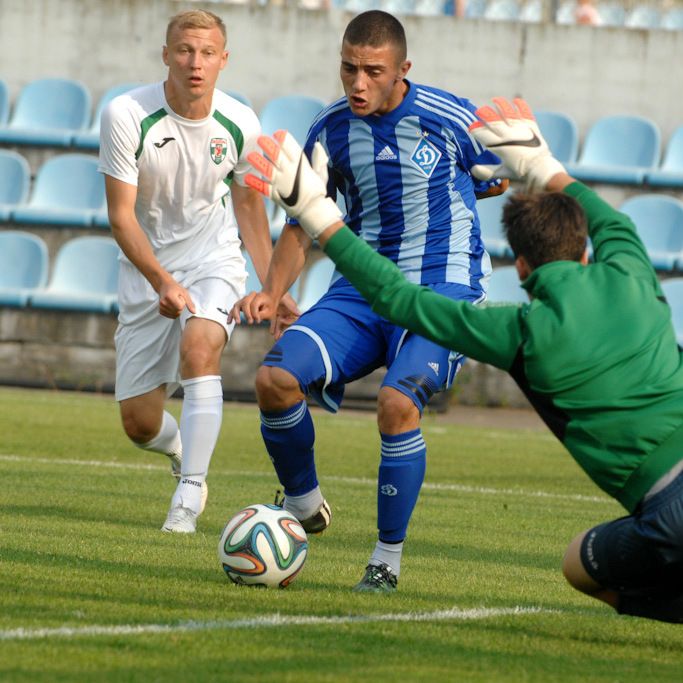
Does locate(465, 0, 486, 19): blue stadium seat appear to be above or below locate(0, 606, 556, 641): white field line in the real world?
above

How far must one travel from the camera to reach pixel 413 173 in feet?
19.3

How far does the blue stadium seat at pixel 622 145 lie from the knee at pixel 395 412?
462 inches

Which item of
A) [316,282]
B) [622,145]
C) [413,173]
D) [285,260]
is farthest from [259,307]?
[622,145]

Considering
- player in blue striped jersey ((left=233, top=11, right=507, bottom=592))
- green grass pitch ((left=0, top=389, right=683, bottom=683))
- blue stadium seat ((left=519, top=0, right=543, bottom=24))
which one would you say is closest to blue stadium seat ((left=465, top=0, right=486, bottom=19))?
blue stadium seat ((left=519, top=0, right=543, bottom=24))

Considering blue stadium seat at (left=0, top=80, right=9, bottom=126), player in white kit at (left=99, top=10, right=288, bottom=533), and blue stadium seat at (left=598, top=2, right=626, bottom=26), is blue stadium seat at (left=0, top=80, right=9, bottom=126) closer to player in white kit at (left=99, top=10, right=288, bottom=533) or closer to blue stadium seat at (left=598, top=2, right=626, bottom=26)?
blue stadium seat at (left=598, top=2, right=626, bottom=26)

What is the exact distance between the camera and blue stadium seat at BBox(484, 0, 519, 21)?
694 inches

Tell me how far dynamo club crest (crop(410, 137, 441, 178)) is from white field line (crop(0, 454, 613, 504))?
3.55 metres

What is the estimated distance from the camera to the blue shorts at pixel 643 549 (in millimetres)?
3906

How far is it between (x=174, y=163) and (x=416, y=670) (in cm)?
378

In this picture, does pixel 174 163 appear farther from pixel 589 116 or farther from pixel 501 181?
pixel 589 116

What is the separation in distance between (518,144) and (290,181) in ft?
2.67

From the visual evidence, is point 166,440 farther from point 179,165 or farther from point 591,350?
point 591,350

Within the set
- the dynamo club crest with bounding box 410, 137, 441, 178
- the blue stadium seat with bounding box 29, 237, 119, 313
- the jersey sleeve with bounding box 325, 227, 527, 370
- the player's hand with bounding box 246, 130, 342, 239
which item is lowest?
the blue stadium seat with bounding box 29, 237, 119, 313

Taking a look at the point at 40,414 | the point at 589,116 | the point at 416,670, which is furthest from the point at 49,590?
the point at 589,116
